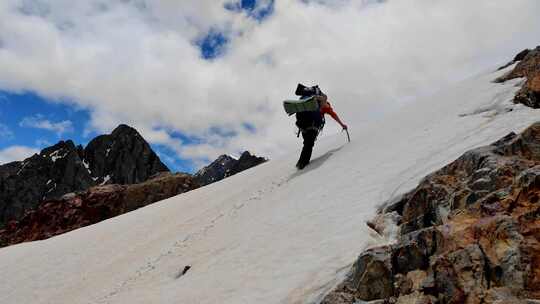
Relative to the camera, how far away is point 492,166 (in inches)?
362

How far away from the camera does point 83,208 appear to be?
4216cm

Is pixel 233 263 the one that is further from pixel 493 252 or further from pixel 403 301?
pixel 493 252

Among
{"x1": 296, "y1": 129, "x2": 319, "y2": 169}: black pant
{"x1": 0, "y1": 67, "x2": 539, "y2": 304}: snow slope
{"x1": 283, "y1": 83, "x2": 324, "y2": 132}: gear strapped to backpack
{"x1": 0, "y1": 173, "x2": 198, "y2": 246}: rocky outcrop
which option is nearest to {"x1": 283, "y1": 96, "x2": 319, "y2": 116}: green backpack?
{"x1": 283, "y1": 83, "x2": 324, "y2": 132}: gear strapped to backpack

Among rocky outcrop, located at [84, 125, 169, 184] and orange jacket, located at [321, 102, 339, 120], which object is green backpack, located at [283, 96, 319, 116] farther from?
rocky outcrop, located at [84, 125, 169, 184]

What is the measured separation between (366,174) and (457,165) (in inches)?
201

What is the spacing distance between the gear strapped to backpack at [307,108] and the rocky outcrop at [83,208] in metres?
25.2

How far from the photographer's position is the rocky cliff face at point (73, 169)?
436ft

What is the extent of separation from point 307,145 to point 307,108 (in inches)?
70.1

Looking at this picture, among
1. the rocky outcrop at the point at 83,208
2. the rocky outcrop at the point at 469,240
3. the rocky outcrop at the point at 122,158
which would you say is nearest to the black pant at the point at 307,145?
the rocky outcrop at the point at 469,240

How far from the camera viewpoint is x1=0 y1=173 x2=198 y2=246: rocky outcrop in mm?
41250

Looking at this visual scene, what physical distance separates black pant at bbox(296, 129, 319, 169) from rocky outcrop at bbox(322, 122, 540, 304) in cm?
1128

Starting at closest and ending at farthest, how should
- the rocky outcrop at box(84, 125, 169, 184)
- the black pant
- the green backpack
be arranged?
the green backpack < the black pant < the rocky outcrop at box(84, 125, 169, 184)

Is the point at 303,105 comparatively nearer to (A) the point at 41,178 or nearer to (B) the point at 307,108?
(B) the point at 307,108

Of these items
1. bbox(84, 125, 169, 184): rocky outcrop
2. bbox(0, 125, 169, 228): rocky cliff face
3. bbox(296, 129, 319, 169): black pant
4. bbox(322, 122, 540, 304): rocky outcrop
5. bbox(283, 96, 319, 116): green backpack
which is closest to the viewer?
A: bbox(322, 122, 540, 304): rocky outcrop
